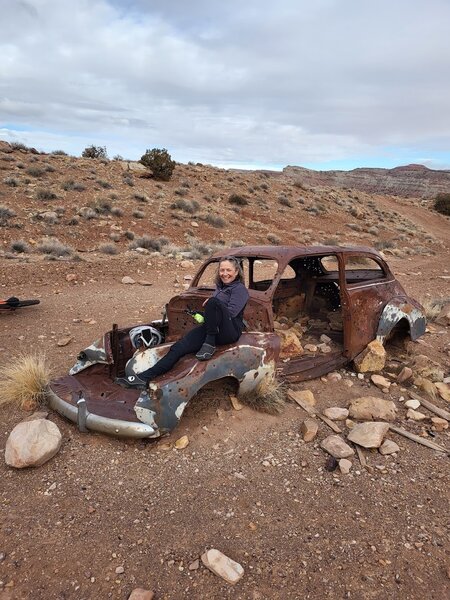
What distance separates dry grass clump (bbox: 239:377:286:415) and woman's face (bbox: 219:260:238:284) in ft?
3.43

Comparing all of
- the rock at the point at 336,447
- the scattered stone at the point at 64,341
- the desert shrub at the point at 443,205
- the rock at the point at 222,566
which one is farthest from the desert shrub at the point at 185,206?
the desert shrub at the point at 443,205

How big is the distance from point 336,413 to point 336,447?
2.01 feet

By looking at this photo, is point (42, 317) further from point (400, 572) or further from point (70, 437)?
point (400, 572)

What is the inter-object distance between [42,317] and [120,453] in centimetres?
442

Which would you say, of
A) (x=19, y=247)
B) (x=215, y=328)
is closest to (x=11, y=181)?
(x=19, y=247)

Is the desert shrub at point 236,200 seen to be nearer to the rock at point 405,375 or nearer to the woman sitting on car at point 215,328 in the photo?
the rock at point 405,375

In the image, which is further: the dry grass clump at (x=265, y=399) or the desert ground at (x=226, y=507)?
the dry grass clump at (x=265, y=399)

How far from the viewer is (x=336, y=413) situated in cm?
423

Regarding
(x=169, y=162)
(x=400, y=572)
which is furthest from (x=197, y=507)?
(x=169, y=162)

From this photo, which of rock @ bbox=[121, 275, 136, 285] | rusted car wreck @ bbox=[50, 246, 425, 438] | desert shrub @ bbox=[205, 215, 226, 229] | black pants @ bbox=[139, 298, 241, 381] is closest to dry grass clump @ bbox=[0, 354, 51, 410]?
rusted car wreck @ bbox=[50, 246, 425, 438]

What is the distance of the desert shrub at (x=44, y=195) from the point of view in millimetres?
16609

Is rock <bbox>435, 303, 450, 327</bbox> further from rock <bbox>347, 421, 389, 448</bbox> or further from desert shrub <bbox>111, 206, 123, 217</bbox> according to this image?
desert shrub <bbox>111, 206, 123, 217</bbox>

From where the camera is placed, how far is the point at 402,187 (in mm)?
69625

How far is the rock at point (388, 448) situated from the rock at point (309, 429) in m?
0.57
